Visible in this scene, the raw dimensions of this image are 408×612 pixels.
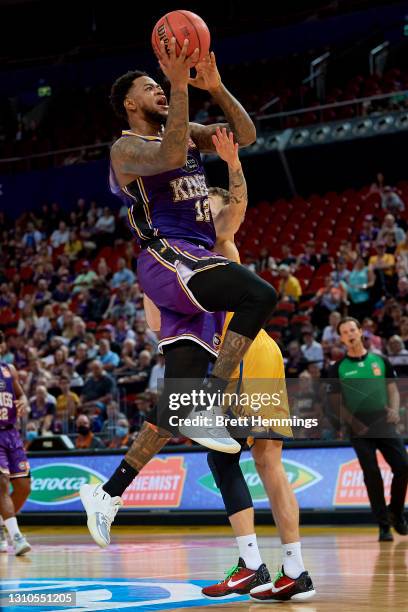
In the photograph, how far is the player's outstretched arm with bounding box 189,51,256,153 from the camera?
5.56 meters

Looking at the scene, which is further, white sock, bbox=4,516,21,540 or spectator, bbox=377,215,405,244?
spectator, bbox=377,215,405,244

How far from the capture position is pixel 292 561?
18.5 feet

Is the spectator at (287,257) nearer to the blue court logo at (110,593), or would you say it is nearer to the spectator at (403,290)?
the spectator at (403,290)

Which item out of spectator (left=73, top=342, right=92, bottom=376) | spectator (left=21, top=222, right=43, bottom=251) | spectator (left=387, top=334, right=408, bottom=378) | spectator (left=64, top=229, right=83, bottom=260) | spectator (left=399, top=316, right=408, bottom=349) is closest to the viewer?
spectator (left=387, top=334, right=408, bottom=378)

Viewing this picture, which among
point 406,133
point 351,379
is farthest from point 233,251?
point 406,133

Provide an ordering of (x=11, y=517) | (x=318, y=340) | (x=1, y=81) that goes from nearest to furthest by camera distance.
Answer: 1. (x=11, y=517)
2. (x=318, y=340)
3. (x=1, y=81)

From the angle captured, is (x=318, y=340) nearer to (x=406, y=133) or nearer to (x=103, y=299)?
(x=103, y=299)

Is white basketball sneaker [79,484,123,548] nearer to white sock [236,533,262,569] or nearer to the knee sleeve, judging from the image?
the knee sleeve

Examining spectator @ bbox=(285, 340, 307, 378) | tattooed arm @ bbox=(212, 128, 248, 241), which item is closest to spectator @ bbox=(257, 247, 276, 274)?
spectator @ bbox=(285, 340, 307, 378)

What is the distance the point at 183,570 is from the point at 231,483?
193 cm

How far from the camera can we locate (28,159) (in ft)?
97.3

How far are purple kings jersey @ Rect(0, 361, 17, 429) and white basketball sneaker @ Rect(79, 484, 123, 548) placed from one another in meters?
6.12

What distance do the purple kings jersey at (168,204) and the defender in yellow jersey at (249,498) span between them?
37cm

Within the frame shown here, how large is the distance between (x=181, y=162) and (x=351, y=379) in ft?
20.7
